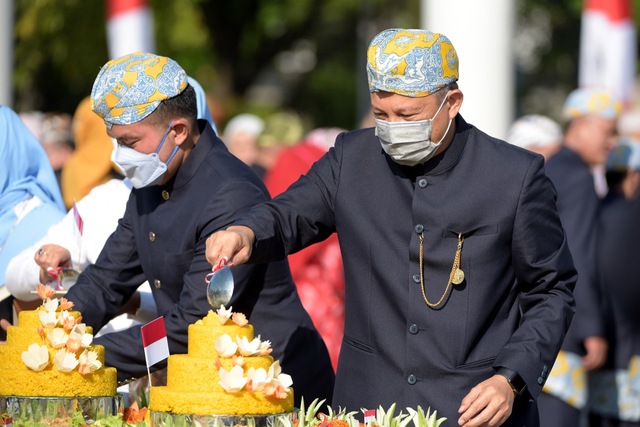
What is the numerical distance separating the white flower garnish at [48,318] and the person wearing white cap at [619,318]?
13.8 ft

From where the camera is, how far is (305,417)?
11.3 ft

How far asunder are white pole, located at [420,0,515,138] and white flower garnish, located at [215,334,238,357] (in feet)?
17.4

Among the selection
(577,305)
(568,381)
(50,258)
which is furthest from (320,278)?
(50,258)

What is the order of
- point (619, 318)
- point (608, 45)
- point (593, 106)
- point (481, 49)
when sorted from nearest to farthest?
point (619, 318)
point (593, 106)
point (481, 49)
point (608, 45)

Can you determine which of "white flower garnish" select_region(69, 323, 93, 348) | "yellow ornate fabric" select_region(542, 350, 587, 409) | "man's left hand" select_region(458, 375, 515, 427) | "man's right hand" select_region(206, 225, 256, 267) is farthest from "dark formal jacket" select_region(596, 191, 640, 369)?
"white flower garnish" select_region(69, 323, 93, 348)

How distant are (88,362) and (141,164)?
0.70 m

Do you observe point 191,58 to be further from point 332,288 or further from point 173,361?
point 173,361

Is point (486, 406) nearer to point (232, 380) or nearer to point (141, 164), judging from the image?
point (232, 380)

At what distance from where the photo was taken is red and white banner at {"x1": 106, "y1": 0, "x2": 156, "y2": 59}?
32.1ft

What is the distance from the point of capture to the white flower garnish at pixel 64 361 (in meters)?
3.57

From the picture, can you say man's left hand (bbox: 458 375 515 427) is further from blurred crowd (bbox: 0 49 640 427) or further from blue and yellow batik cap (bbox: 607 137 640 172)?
blue and yellow batik cap (bbox: 607 137 640 172)

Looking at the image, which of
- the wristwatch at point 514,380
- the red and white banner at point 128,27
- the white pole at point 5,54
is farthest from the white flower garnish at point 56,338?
the red and white banner at point 128,27

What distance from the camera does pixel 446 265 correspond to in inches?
146

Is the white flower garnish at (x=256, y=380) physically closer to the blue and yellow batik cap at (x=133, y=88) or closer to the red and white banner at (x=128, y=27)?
the blue and yellow batik cap at (x=133, y=88)
